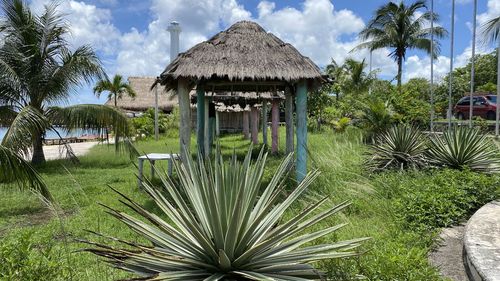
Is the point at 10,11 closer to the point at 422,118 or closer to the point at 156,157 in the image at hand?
the point at 156,157

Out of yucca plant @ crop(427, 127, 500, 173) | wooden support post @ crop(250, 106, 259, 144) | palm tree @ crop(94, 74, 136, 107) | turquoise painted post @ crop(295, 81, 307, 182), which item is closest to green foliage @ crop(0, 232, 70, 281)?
turquoise painted post @ crop(295, 81, 307, 182)

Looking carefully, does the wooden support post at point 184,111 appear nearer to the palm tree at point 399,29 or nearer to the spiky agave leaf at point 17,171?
the spiky agave leaf at point 17,171

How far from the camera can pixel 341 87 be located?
1410 inches

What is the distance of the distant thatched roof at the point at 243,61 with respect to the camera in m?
8.45

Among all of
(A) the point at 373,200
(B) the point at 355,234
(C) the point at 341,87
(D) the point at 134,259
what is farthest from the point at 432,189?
(C) the point at 341,87

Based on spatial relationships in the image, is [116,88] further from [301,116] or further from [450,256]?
[450,256]

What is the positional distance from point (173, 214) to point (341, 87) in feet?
111

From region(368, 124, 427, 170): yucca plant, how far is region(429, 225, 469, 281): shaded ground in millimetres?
4319

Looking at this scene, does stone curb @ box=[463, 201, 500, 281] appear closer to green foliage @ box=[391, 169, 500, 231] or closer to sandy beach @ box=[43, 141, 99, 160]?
green foliage @ box=[391, 169, 500, 231]

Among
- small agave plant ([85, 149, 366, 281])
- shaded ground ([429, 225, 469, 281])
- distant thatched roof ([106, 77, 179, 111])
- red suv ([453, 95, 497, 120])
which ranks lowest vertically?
shaded ground ([429, 225, 469, 281])

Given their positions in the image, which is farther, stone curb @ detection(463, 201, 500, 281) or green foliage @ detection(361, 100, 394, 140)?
green foliage @ detection(361, 100, 394, 140)

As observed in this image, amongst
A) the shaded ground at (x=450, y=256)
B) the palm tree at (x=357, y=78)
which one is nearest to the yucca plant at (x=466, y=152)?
the shaded ground at (x=450, y=256)

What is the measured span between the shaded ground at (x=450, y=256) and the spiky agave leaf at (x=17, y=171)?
501 centimetres

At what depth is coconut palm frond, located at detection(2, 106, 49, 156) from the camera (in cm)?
854
